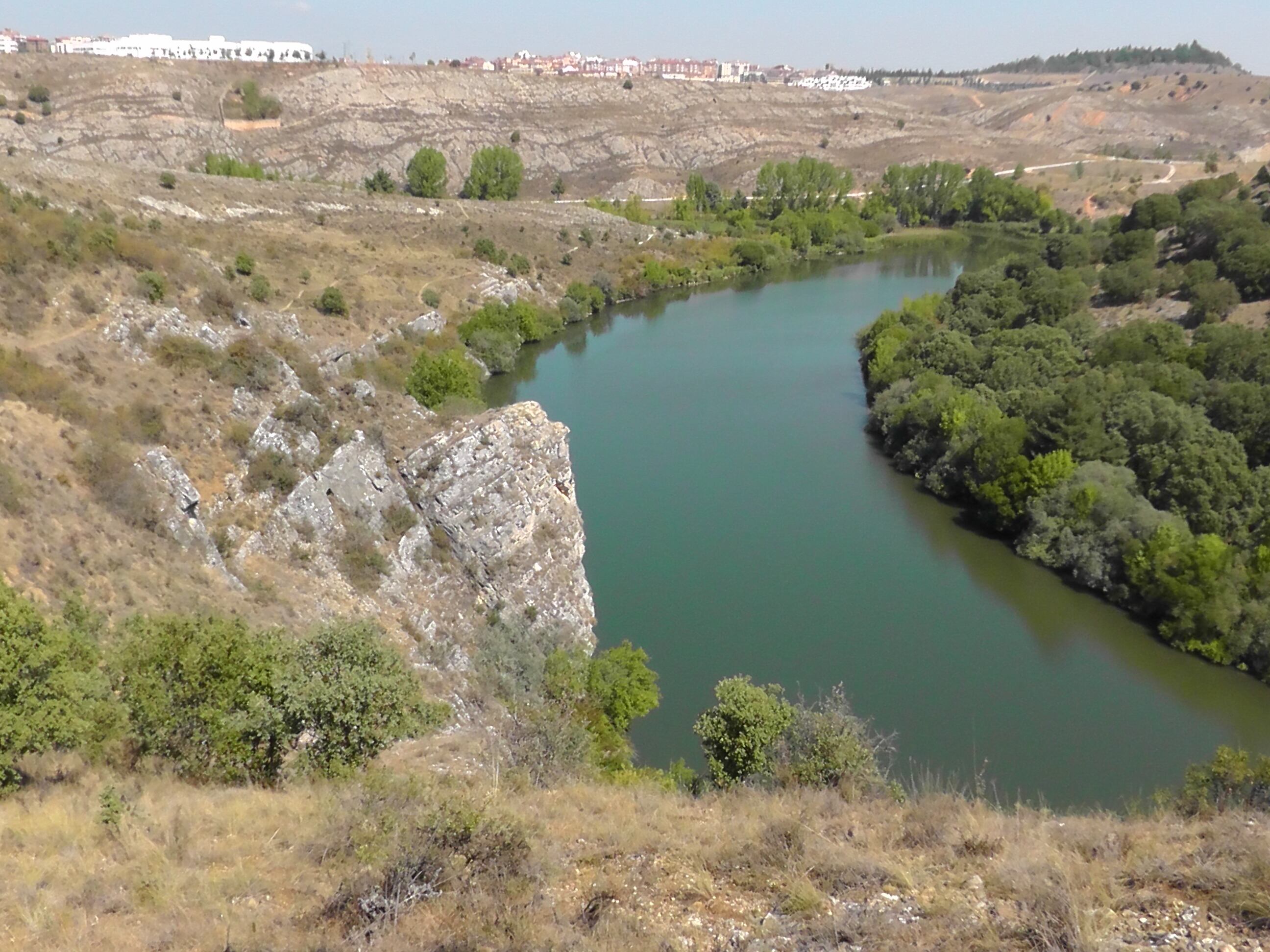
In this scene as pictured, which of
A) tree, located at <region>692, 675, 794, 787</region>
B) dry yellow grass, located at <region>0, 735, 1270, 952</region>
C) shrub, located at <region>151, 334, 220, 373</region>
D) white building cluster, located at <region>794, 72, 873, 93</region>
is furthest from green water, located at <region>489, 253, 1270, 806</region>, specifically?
white building cluster, located at <region>794, 72, 873, 93</region>

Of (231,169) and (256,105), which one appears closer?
(231,169)

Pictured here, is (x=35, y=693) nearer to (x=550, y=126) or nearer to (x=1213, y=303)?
(x=1213, y=303)

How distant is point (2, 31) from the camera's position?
124688 millimetres

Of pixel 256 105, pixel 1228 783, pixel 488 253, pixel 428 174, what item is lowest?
pixel 1228 783

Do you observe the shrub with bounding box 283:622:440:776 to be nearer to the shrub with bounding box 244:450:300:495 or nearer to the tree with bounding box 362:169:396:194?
the shrub with bounding box 244:450:300:495

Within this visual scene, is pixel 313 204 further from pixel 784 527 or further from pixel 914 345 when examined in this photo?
pixel 784 527

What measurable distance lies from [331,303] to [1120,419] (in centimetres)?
2841

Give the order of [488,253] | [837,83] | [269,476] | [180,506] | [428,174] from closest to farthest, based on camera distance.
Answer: [180,506] → [269,476] → [488,253] → [428,174] → [837,83]

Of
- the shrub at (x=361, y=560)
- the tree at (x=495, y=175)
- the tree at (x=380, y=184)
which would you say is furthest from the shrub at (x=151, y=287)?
the tree at (x=495, y=175)

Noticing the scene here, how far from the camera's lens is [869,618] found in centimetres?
2372

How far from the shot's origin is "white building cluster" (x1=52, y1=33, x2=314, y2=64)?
354 ft

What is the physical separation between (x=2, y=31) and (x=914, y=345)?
458ft

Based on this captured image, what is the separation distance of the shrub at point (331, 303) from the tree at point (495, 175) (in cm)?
3720

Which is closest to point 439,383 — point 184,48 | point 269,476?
point 269,476
